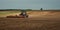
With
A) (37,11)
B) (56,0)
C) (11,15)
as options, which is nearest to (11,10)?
(11,15)

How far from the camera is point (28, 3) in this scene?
67 cm

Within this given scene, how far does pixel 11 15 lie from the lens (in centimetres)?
66

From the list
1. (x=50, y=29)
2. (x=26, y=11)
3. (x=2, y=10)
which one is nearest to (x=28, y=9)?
(x=26, y=11)

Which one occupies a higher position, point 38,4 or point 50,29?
point 38,4

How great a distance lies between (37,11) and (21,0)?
0.13m

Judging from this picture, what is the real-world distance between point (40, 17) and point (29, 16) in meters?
0.07

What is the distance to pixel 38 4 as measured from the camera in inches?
26.2

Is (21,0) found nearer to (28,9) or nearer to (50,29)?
(28,9)

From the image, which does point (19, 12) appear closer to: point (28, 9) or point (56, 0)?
point (28, 9)

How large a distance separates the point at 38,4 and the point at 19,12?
137mm

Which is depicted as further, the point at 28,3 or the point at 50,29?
the point at 28,3

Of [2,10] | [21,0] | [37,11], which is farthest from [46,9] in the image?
[2,10]

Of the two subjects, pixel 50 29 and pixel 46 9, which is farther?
pixel 46 9

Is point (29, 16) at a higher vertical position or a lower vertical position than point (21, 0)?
lower
